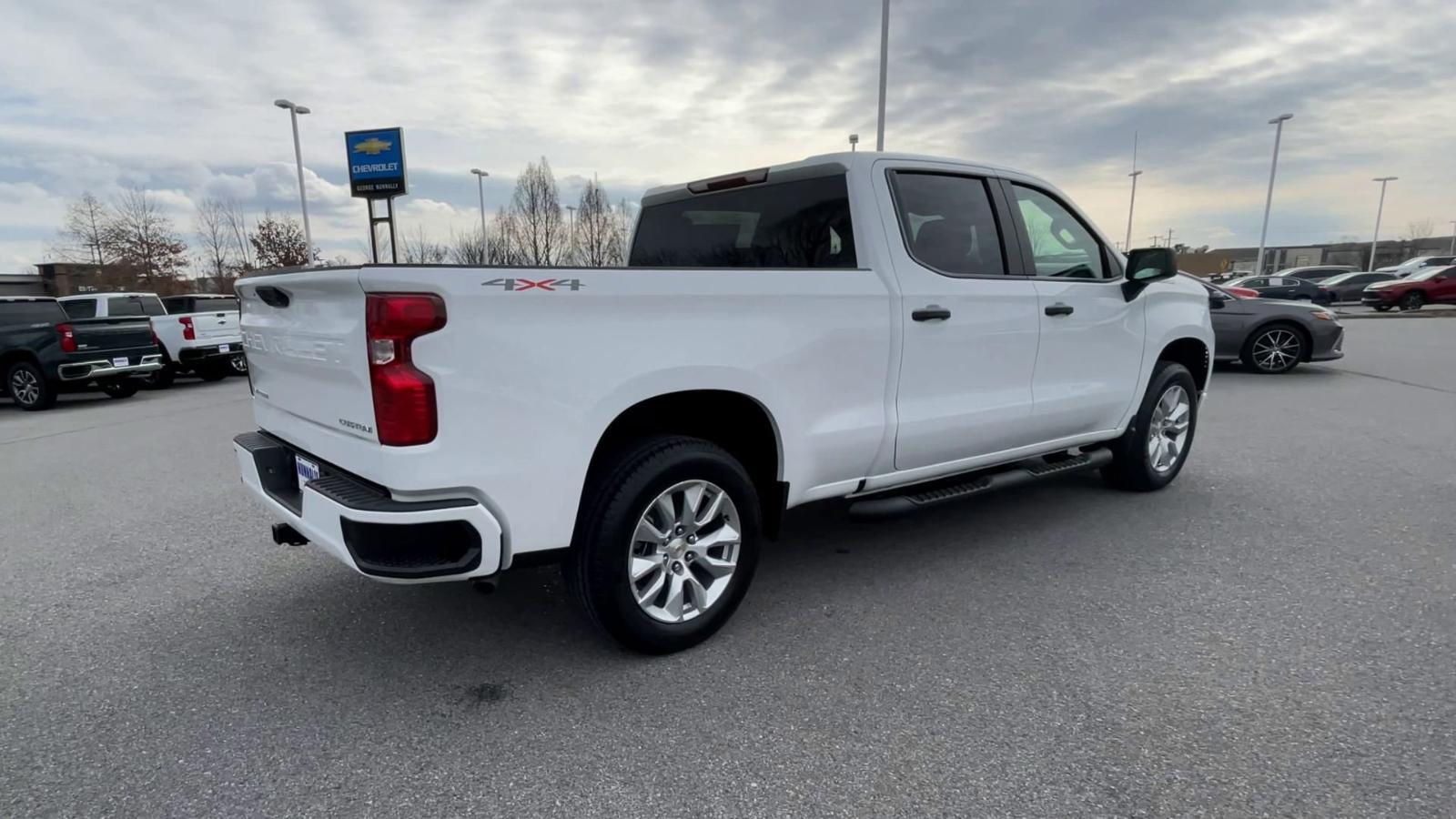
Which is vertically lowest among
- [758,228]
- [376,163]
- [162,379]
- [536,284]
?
[162,379]

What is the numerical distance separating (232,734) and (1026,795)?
2.46m

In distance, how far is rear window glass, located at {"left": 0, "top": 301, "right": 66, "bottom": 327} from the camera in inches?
432

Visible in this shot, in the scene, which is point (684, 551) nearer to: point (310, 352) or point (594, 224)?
point (310, 352)

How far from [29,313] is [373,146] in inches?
559

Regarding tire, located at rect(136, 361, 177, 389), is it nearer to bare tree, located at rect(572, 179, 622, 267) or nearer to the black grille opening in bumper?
the black grille opening in bumper

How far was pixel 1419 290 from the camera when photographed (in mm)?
25797

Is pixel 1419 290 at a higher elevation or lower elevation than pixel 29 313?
lower

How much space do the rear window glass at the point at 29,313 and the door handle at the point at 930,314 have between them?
13042 millimetres

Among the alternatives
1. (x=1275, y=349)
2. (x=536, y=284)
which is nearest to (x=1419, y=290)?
(x=1275, y=349)

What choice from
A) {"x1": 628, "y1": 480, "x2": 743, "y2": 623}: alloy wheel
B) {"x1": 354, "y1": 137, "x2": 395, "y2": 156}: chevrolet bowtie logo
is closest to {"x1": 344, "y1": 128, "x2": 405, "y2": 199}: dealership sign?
{"x1": 354, "y1": 137, "x2": 395, "y2": 156}: chevrolet bowtie logo

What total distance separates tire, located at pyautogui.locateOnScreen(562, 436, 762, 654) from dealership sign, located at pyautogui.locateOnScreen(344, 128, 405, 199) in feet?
78.7

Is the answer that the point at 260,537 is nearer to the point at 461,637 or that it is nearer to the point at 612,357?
the point at 461,637

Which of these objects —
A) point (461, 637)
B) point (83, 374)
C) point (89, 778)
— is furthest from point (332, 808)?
point (83, 374)

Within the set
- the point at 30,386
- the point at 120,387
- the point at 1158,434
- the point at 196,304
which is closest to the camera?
the point at 1158,434
